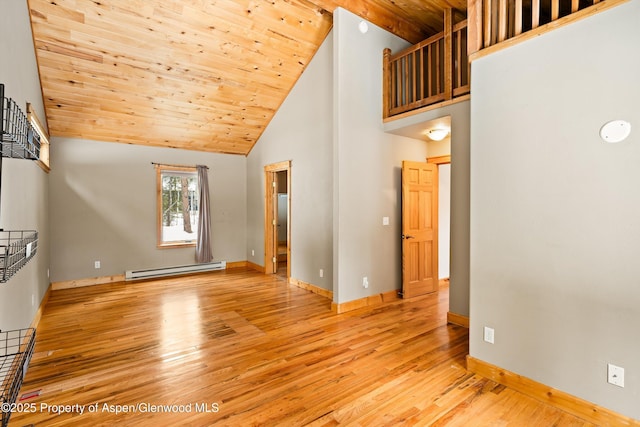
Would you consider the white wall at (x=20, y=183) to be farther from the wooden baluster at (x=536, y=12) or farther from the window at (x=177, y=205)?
the wooden baluster at (x=536, y=12)

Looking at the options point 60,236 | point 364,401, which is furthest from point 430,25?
point 60,236

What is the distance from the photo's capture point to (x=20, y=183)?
3.00 metres

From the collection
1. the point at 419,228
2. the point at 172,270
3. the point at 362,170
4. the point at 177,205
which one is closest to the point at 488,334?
the point at 419,228

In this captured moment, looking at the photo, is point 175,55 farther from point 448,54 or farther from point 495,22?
point 495,22

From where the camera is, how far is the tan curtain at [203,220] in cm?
646

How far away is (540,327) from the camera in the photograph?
2.31 m

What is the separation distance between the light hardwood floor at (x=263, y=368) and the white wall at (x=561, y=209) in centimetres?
41

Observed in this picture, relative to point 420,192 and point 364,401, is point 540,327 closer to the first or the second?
point 364,401

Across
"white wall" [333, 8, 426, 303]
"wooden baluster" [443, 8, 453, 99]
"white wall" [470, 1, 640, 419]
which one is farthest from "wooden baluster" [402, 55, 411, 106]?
"white wall" [470, 1, 640, 419]

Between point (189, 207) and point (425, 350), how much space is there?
17.4ft

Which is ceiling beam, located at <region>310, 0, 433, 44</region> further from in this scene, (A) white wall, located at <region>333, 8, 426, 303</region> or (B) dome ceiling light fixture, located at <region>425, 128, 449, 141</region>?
(B) dome ceiling light fixture, located at <region>425, 128, 449, 141</region>

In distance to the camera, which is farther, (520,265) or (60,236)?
(60,236)

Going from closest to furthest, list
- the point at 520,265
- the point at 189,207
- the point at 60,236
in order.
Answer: the point at 520,265, the point at 60,236, the point at 189,207

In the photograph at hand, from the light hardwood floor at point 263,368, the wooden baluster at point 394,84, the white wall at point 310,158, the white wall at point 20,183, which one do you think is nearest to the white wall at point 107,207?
the white wall at point 20,183
